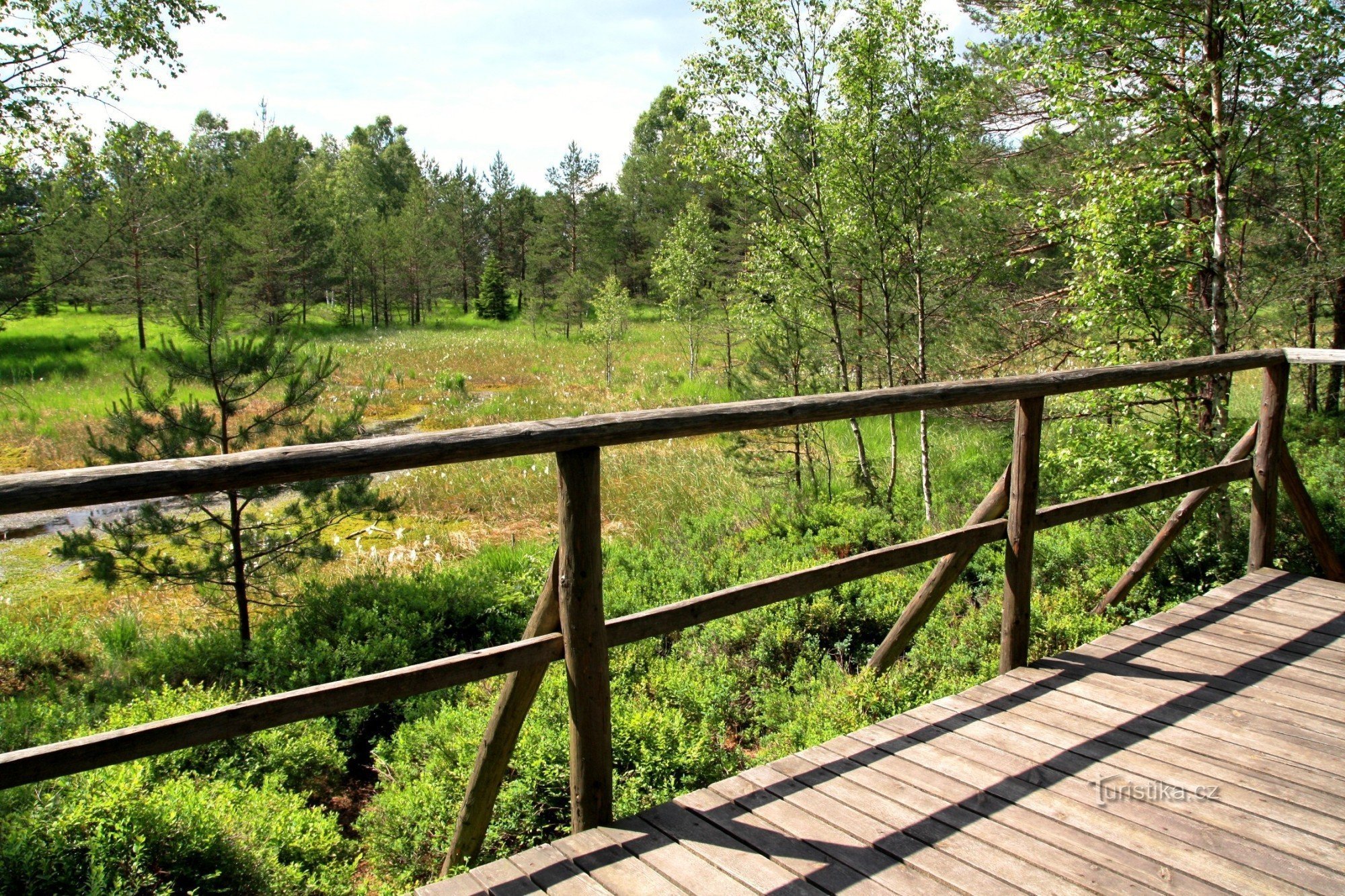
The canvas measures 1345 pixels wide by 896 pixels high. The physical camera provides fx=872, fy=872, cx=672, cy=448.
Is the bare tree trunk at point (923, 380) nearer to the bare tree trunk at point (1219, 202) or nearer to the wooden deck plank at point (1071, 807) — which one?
the bare tree trunk at point (1219, 202)

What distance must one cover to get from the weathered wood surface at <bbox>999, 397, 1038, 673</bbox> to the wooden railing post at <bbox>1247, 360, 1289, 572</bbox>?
6.62 ft

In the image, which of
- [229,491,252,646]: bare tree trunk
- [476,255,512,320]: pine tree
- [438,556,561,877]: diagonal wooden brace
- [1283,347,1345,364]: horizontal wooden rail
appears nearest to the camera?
[438,556,561,877]: diagonal wooden brace

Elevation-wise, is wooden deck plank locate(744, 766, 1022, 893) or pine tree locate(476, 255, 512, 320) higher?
pine tree locate(476, 255, 512, 320)

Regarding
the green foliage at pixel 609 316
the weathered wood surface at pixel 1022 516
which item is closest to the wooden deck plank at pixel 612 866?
the weathered wood surface at pixel 1022 516

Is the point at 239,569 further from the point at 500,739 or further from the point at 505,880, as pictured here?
the point at 505,880

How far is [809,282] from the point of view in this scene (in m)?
11.8

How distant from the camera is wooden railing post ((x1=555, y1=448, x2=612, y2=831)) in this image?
2.48 metres

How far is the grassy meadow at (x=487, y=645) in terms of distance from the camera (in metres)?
3.82

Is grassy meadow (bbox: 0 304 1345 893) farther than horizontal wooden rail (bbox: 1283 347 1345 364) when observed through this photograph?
No

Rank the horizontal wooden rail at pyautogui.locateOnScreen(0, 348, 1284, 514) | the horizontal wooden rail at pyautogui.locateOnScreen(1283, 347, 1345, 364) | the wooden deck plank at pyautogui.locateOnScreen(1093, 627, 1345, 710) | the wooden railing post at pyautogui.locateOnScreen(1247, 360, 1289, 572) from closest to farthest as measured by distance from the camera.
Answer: the horizontal wooden rail at pyautogui.locateOnScreen(0, 348, 1284, 514) → the wooden deck plank at pyautogui.locateOnScreen(1093, 627, 1345, 710) → the horizontal wooden rail at pyautogui.locateOnScreen(1283, 347, 1345, 364) → the wooden railing post at pyautogui.locateOnScreen(1247, 360, 1289, 572)

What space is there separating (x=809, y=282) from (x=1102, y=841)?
32.8 ft

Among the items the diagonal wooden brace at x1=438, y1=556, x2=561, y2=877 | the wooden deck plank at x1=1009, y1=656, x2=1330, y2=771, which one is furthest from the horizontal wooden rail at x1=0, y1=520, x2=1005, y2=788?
the wooden deck plank at x1=1009, y1=656, x2=1330, y2=771

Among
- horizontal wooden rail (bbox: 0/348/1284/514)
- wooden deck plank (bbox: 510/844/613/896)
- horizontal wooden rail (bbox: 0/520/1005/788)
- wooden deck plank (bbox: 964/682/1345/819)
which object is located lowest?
wooden deck plank (bbox: 964/682/1345/819)

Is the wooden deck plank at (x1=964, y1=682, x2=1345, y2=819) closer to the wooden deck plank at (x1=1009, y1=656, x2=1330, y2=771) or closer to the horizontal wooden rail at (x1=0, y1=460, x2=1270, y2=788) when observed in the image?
the wooden deck plank at (x1=1009, y1=656, x2=1330, y2=771)
